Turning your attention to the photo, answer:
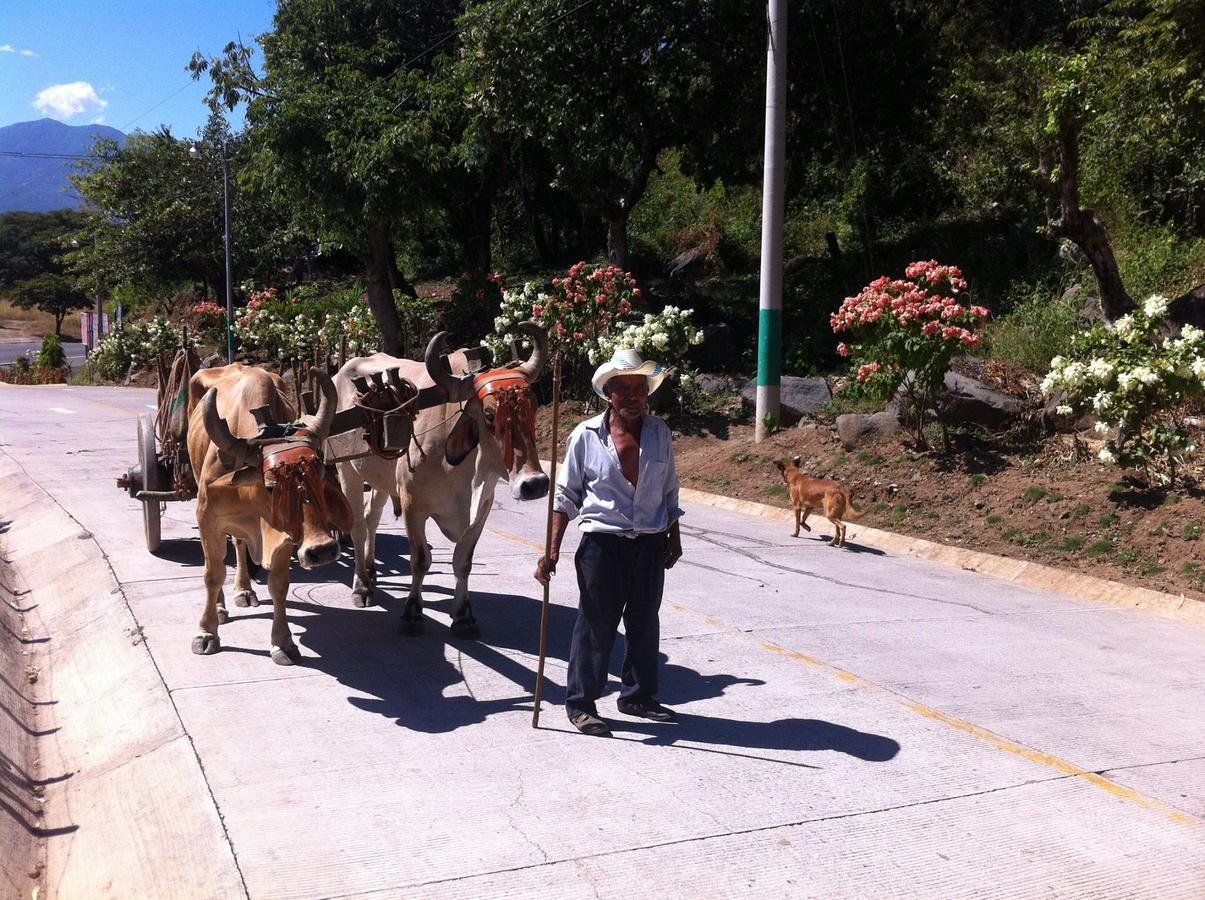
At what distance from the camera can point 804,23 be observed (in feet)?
69.3

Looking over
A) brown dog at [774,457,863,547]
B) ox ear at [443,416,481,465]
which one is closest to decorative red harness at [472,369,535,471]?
ox ear at [443,416,481,465]

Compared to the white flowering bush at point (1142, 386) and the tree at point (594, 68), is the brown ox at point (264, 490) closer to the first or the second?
the white flowering bush at point (1142, 386)

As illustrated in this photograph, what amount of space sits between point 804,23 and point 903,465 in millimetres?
10818

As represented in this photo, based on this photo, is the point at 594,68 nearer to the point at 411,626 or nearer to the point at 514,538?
the point at 514,538

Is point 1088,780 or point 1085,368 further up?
point 1085,368

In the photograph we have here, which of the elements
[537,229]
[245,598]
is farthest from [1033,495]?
[537,229]

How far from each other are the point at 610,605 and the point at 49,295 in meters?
78.1

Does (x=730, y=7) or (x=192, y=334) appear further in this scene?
(x=192, y=334)

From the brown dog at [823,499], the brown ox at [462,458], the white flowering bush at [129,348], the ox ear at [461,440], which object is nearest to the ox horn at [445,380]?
the brown ox at [462,458]

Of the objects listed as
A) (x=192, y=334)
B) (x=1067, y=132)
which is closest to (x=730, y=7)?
(x=1067, y=132)

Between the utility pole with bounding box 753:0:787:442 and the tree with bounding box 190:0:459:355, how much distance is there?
9906mm

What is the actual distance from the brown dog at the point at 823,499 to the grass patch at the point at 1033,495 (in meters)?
1.68

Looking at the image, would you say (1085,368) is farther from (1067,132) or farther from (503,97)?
(503,97)

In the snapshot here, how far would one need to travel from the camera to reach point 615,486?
20.1ft
